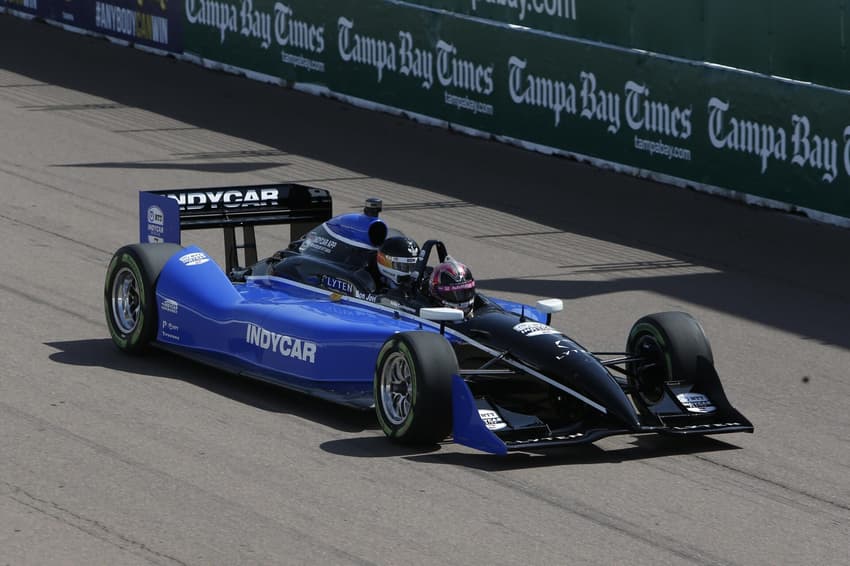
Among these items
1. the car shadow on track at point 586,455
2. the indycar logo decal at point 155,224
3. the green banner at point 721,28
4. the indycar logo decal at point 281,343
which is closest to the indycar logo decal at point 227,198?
the indycar logo decal at point 155,224

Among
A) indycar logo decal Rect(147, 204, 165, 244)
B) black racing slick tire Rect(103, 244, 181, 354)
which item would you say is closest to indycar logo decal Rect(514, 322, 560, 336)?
black racing slick tire Rect(103, 244, 181, 354)

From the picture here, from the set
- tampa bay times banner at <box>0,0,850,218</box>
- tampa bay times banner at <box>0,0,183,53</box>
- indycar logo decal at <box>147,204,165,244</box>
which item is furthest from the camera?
tampa bay times banner at <box>0,0,183,53</box>

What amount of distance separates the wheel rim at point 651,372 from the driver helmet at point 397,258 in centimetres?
158

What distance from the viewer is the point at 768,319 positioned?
544 inches

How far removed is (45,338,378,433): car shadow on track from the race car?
0.13 m

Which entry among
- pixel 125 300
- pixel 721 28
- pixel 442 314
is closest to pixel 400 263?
pixel 442 314

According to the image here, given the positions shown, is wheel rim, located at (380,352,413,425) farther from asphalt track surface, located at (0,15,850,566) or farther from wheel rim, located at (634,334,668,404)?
wheel rim, located at (634,334,668,404)

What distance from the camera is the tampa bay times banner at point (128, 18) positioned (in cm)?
2559

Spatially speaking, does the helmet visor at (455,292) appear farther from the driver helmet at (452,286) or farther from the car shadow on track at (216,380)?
the car shadow on track at (216,380)

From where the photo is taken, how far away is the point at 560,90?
786 inches

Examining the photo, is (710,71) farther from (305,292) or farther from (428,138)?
(305,292)

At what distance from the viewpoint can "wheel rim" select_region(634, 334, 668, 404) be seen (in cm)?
1057

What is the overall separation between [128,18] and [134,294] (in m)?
15.0

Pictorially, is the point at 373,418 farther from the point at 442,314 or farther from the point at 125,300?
the point at 125,300
